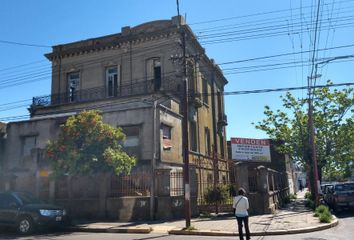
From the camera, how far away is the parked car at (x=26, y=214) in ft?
45.4

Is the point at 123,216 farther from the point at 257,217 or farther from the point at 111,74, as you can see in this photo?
the point at 111,74

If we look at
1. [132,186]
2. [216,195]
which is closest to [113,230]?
[132,186]

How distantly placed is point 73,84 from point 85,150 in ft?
46.5

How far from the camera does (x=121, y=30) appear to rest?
2848 centimetres

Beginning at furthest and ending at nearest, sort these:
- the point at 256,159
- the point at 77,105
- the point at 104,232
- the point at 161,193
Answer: the point at 256,159
the point at 77,105
the point at 161,193
the point at 104,232

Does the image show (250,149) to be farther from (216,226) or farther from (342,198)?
(216,226)

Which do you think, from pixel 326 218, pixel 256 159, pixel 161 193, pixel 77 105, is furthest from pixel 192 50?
pixel 326 218

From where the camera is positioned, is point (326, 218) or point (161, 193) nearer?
point (326, 218)

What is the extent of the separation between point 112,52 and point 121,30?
183 centimetres

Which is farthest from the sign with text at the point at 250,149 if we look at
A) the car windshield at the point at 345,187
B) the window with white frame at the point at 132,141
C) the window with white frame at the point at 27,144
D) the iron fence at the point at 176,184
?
the window with white frame at the point at 27,144

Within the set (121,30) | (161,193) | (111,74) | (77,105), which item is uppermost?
(121,30)

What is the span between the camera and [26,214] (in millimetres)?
13953

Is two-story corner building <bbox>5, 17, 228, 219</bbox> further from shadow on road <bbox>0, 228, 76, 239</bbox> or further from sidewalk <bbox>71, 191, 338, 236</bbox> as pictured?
shadow on road <bbox>0, 228, 76, 239</bbox>

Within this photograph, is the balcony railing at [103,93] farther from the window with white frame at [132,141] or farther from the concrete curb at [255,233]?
the concrete curb at [255,233]
